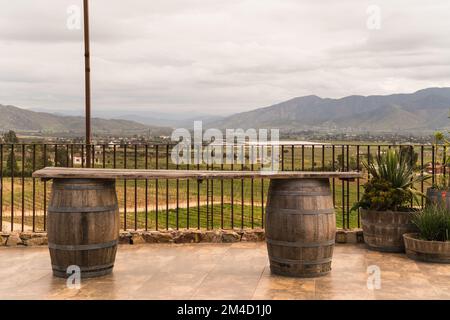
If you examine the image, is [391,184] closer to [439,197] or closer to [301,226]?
[439,197]

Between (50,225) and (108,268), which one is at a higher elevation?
(50,225)

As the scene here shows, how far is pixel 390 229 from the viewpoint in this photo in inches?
222

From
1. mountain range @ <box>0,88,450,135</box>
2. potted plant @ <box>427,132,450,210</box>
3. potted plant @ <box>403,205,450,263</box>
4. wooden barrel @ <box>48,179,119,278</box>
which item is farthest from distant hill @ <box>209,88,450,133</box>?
wooden barrel @ <box>48,179,119,278</box>

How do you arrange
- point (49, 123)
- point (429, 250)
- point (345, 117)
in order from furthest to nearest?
1. point (345, 117)
2. point (49, 123)
3. point (429, 250)

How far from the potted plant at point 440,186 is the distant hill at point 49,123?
64.3 m

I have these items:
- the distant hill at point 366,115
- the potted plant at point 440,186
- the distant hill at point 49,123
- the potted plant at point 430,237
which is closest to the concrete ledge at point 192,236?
the potted plant at point 430,237

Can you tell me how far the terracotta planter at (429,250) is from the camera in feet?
16.8

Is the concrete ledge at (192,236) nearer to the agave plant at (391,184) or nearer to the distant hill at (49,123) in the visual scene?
the agave plant at (391,184)

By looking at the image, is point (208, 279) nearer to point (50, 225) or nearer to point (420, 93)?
point (50, 225)

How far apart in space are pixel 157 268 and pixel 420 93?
211 metres

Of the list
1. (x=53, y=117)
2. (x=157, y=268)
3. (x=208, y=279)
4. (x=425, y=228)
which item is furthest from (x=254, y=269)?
(x=53, y=117)

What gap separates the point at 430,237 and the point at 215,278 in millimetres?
2419

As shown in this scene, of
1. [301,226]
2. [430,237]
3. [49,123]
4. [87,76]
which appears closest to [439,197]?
[430,237]
